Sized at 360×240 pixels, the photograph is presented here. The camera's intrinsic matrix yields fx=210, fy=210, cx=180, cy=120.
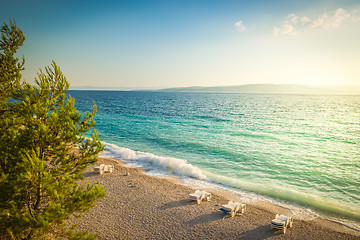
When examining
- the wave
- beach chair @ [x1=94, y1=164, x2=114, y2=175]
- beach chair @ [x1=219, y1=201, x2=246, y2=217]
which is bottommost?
the wave

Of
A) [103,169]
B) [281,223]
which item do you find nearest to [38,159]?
[281,223]

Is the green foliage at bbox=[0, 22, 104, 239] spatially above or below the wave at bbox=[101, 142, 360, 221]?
above

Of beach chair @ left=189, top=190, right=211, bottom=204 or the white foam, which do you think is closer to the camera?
beach chair @ left=189, top=190, right=211, bottom=204

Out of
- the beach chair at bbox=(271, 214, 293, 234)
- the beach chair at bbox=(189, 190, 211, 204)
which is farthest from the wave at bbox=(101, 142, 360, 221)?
the beach chair at bbox=(271, 214, 293, 234)

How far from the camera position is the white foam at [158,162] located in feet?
61.1

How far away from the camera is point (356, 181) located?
1759 centimetres

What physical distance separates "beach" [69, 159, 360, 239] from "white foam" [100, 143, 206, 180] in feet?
A: 12.8

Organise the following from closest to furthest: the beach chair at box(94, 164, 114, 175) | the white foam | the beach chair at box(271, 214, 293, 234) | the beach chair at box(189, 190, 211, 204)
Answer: the beach chair at box(271, 214, 293, 234)
the beach chair at box(189, 190, 211, 204)
the beach chair at box(94, 164, 114, 175)
the white foam

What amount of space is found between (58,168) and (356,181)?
2194 cm

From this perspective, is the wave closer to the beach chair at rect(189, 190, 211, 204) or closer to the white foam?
the white foam

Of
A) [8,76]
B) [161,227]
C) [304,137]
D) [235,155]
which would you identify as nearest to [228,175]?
[235,155]

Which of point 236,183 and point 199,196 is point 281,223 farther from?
point 236,183

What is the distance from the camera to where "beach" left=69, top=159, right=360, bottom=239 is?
10.1 metres

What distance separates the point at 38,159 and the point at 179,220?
7974 mm
